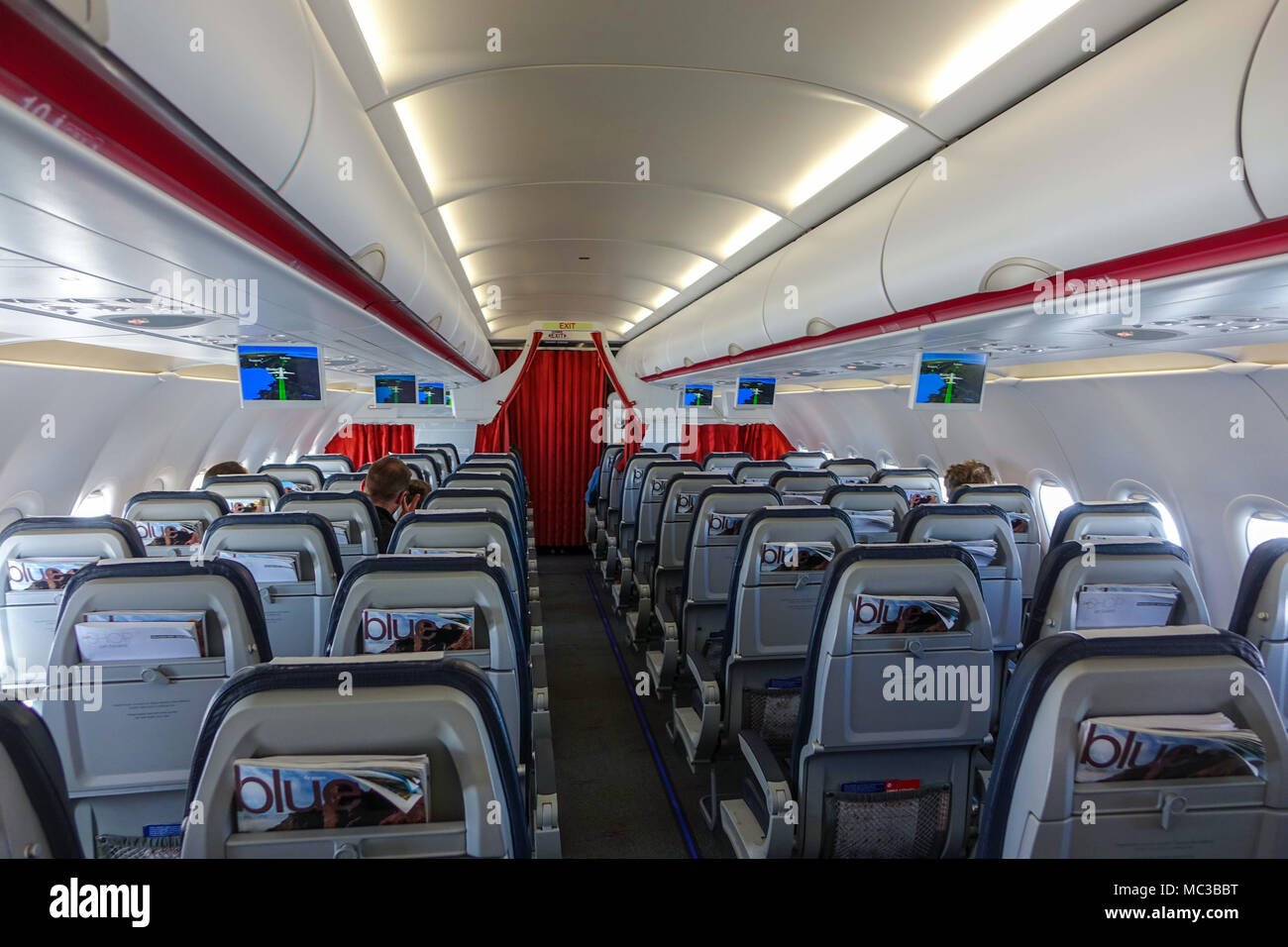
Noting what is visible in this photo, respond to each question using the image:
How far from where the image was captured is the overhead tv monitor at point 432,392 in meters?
12.1

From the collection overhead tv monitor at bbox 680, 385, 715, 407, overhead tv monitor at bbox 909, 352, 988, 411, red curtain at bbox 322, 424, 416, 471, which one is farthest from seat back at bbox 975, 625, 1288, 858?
red curtain at bbox 322, 424, 416, 471

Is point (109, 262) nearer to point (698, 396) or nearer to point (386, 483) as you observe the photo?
point (386, 483)

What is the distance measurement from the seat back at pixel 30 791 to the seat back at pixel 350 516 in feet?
12.0

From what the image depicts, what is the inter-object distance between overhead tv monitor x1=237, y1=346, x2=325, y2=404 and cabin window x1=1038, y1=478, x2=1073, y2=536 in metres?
7.60

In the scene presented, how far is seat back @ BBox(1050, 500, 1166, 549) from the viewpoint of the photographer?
4645 millimetres

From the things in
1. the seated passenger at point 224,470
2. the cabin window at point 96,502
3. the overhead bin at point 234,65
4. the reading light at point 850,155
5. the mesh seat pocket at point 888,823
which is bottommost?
the mesh seat pocket at point 888,823

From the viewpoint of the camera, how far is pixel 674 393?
14711 mm

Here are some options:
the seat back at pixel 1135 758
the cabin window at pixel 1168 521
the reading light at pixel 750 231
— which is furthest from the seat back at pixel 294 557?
the cabin window at pixel 1168 521

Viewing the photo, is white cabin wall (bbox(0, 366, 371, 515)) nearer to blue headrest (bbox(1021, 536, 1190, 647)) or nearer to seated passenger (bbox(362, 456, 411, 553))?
seated passenger (bbox(362, 456, 411, 553))

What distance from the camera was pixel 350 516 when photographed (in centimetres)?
488

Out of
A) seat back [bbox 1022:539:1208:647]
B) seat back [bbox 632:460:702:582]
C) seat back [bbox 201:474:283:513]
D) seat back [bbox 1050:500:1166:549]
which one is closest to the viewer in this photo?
seat back [bbox 1022:539:1208:647]

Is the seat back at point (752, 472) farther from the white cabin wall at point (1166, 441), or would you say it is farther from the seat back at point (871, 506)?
the white cabin wall at point (1166, 441)

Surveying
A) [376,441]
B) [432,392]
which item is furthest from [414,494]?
[376,441]
